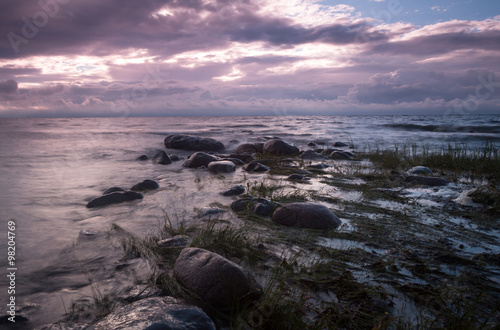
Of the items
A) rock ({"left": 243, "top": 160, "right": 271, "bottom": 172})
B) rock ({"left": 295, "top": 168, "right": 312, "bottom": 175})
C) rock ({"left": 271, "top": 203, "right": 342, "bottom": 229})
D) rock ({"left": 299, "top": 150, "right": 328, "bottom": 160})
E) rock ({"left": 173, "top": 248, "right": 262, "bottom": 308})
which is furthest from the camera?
rock ({"left": 299, "top": 150, "right": 328, "bottom": 160})

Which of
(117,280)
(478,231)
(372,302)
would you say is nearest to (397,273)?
(372,302)

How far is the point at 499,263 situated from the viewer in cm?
249

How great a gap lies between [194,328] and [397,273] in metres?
1.67

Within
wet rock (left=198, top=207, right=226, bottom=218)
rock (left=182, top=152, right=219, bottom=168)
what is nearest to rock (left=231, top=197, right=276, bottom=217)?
wet rock (left=198, top=207, right=226, bottom=218)

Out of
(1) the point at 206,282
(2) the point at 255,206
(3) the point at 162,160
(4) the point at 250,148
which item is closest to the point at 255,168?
(3) the point at 162,160

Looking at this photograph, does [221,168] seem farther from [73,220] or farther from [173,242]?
[173,242]

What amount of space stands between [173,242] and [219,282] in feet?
3.38

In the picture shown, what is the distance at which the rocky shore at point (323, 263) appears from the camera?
1.71 metres

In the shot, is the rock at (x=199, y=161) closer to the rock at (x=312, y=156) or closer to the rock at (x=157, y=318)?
the rock at (x=312, y=156)

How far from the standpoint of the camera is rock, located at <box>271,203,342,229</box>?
3.29m

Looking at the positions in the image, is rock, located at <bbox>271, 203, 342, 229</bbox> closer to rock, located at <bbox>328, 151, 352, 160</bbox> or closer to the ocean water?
the ocean water

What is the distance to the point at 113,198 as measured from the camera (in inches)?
171

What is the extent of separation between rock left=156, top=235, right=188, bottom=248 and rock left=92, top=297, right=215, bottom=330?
0.99 metres

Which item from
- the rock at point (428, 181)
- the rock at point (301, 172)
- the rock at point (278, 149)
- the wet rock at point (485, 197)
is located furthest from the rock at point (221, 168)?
the wet rock at point (485, 197)
